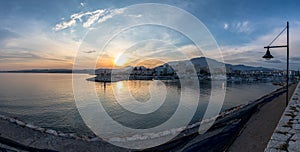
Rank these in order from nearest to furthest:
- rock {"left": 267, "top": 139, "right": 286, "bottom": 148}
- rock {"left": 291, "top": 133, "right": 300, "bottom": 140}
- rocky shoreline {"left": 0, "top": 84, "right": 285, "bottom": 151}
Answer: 1. rock {"left": 267, "top": 139, "right": 286, "bottom": 148}
2. rock {"left": 291, "top": 133, "right": 300, "bottom": 140}
3. rocky shoreline {"left": 0, "top": 84, "right": 285, "bottom": 151}

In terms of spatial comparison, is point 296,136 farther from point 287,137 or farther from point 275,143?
point 275,143

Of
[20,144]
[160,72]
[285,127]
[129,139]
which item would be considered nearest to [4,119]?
[20,144]

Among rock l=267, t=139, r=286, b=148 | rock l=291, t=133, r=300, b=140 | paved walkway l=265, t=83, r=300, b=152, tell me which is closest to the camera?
paved walkway l=265, t=83, r=300, b=152

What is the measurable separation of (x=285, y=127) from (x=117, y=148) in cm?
486

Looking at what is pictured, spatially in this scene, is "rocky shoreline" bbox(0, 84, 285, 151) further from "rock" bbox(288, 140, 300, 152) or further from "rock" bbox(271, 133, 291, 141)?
"rock" bbox(288, 140, 300, 152)

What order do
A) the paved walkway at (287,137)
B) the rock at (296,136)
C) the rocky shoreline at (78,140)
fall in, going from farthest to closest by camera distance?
the rocky shoreline at (78,140), the rock at (296,136), the paved walkway at (287,137)

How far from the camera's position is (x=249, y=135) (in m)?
5.17

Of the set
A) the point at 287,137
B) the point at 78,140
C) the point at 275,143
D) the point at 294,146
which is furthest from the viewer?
the point at 78,140

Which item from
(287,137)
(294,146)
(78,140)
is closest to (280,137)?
(287,137)

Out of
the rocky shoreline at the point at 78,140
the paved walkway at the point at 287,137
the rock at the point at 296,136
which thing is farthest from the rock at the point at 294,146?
the rocky shoreline at the point at 78,140

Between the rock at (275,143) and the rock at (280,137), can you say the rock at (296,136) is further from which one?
the rock at (275,143)

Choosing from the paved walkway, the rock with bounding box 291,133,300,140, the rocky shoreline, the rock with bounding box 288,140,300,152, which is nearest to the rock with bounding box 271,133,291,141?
the paved walkway

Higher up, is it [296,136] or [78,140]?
[296,136]

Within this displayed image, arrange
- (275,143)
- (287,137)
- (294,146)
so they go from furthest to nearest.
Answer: (287,137)
(275,143)
(294,146)
